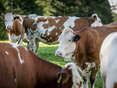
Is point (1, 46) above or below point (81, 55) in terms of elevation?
above

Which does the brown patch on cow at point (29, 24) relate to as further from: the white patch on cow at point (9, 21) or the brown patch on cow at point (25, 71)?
the brown patch on cow at point (25, 71)

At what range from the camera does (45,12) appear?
1320 inches

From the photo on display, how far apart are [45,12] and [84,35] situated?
2847 centimetres

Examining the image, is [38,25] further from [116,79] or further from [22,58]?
[116,79]

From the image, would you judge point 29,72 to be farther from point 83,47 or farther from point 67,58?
point 83,47

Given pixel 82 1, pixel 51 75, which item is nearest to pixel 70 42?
pixel 51 75

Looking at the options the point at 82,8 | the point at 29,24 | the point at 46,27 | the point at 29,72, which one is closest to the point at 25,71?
the point at 29,72

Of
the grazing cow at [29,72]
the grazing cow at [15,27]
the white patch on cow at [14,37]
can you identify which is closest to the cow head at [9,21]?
the grazing cow at [15,27]

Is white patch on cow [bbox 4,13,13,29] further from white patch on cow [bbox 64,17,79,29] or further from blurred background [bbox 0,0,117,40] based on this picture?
blurred background [bbox 0,0,117,40]

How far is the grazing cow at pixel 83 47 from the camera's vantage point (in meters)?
5.31

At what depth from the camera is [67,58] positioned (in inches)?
213

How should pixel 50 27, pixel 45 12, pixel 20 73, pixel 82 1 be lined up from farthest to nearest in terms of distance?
pixel 82 1
pixel 45 12
pixel 50 27
pixel 20 73

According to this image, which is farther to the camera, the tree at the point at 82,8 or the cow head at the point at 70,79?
the tree at the point at 82,8

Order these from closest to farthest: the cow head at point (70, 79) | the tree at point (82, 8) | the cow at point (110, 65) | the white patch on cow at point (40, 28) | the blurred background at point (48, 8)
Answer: the cow at point (110, 65) → the cow head at point (70, 79) → the white patch on cow at point (40, 28) → the blurred background at point (48, 8) → the tree at point (82, 8)
